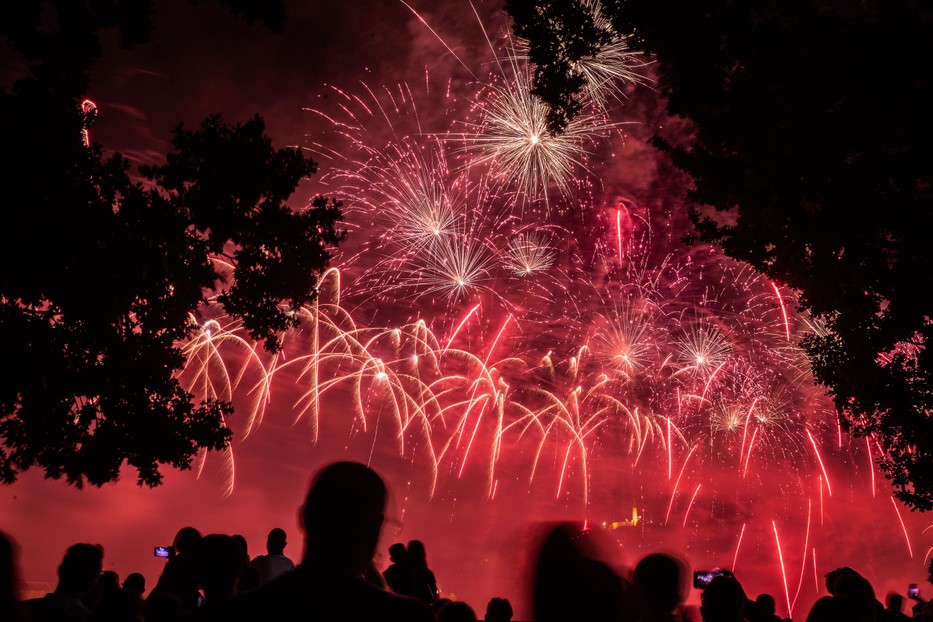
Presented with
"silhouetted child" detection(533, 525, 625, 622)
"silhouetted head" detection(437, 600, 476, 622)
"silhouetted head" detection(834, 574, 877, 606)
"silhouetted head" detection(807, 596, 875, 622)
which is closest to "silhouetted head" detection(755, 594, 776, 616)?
"silhouetted head" detection(834, 574, 877, 606)

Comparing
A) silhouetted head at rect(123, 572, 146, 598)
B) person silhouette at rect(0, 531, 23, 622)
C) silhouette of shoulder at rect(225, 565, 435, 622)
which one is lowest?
silhouetted head at rect(123, 572, 146, 598)

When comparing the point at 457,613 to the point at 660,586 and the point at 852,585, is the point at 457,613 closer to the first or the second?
the point at 660,586

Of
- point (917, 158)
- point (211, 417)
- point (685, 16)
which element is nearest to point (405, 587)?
point (211, 417)

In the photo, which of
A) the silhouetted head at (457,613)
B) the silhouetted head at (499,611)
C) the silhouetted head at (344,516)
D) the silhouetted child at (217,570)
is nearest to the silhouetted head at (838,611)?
the silhouetted head at (457,613)

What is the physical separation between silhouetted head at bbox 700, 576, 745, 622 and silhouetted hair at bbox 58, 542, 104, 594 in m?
4.22

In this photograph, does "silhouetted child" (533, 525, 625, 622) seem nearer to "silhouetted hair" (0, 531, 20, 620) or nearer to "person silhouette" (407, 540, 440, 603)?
"silhouetted hair" (0, 531, 20, 620)

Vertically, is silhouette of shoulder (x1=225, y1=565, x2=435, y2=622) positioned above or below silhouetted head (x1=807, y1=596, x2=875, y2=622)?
below

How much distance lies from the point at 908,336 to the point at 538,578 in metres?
11.5

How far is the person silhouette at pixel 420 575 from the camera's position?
7387 mm

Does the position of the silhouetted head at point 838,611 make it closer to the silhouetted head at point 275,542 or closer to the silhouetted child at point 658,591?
the silhouetted child at point 658,591

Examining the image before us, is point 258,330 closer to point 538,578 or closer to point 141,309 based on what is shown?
point 141,309

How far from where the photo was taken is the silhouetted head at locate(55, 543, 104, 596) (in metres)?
4.78

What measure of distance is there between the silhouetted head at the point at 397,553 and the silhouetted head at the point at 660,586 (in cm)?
466

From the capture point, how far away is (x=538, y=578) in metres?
3.05
